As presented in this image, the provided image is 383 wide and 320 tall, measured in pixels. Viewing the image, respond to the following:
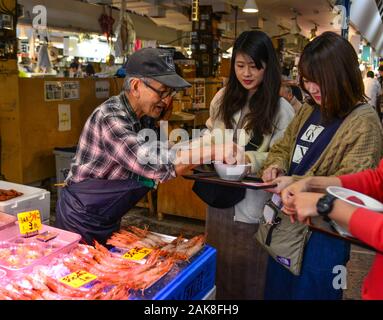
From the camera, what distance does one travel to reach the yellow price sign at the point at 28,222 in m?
1.88

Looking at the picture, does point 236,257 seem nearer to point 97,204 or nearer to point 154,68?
point 97,204

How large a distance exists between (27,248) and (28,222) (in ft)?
0.47

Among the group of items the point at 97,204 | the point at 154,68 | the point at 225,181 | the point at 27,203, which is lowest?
the point at 27,203

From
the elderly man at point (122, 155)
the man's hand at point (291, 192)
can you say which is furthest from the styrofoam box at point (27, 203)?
the man's hand at point (291, 192)

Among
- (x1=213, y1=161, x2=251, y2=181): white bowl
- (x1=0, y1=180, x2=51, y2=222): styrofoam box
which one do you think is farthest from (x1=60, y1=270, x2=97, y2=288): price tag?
(x1=0, y1=180, x2=51, y2=222): styrofoam box

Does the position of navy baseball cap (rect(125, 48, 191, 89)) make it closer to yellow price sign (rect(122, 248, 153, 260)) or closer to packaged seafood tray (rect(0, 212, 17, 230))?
yellow price sign (rect(122, 248, 153, 260))

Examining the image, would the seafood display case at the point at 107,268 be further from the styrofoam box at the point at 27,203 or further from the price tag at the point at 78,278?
the styrofoam box at the point at 27,203

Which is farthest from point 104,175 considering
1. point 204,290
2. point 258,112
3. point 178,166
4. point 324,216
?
point 324,216

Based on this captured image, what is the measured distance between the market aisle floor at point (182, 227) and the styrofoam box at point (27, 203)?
5.92 ft

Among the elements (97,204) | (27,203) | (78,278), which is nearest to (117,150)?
(97,204)

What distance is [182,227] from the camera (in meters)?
5.23

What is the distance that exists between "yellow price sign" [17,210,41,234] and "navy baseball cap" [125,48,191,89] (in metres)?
0.84

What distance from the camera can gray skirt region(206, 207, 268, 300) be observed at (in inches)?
100
